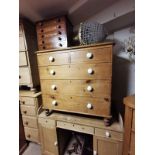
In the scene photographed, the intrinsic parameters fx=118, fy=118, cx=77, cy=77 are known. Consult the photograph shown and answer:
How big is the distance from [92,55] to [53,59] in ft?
1.49

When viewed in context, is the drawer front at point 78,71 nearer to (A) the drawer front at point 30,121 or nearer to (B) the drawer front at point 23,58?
(B) the drawer front at point 23,58

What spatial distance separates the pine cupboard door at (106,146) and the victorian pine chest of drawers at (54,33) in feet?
3.72

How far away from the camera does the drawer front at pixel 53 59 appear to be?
1289 mm

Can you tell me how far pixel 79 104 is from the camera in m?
1.32

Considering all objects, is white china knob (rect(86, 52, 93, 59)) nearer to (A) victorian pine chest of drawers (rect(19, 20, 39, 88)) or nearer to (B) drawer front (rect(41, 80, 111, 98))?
(B) drawer front (rect(41, 80, 111, 98))

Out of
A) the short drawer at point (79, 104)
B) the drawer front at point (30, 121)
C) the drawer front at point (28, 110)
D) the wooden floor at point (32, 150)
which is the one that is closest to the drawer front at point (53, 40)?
the short drawer at point (79, 104)

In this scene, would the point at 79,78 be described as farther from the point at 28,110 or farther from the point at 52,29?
the point at 28,110

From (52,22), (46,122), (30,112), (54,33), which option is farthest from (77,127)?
(52,22)

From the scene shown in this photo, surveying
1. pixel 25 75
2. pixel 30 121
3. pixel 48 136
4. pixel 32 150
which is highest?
pixel 25 75

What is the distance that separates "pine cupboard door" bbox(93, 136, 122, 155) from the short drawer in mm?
274
